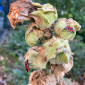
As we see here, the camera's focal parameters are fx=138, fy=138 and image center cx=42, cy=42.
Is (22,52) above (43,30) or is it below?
below

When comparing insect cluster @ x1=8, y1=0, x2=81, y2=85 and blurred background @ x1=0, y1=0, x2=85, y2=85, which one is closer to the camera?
insect cluster @ x1=8, y1=0, x2=81, y2=85

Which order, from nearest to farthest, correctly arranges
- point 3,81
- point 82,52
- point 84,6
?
Result: point 3,81 → point 82,52 → point 84,6

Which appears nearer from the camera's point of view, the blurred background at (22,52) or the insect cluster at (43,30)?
the insect cluster at (43,30)

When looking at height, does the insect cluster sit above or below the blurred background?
above

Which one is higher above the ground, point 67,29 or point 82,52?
point 67,29

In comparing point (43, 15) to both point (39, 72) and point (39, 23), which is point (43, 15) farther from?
point (39, 72)

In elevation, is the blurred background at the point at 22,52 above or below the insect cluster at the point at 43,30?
below

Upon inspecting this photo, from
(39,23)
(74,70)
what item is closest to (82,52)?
(74,70)

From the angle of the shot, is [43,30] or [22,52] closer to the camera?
[43,30]
